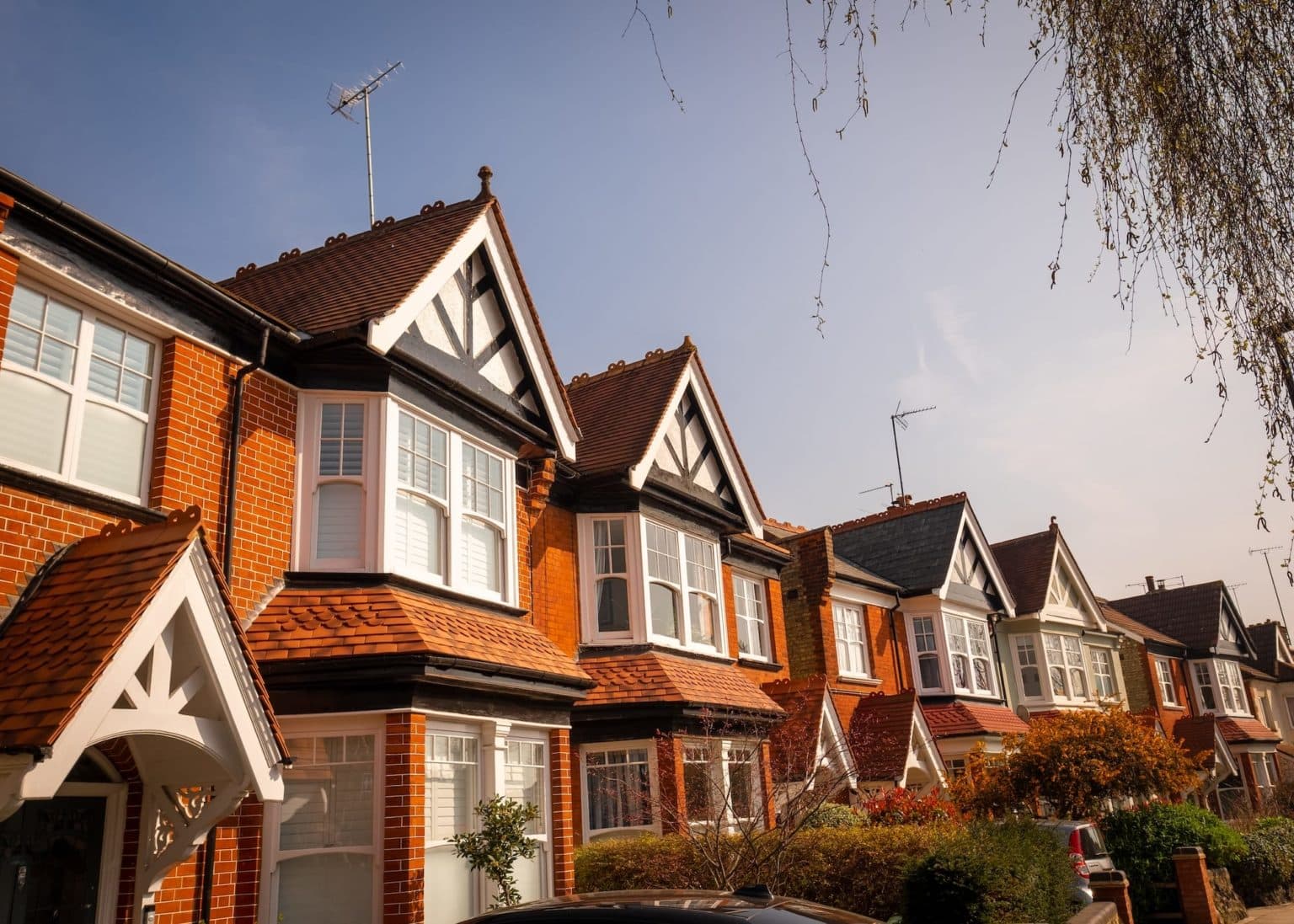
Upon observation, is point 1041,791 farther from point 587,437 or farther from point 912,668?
point 587,437

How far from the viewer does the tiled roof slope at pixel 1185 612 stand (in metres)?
41.9

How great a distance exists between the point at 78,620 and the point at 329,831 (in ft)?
11.7

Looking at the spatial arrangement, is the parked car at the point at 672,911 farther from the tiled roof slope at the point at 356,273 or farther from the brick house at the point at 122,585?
the tiled roof slope at the point at 356,273

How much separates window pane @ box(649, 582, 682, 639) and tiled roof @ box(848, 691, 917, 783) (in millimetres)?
4841

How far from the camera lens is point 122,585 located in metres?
7.52

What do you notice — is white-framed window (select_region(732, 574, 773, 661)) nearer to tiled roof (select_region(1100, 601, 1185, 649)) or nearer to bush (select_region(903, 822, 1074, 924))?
bush (select_region(903, 822, 1074, 924))

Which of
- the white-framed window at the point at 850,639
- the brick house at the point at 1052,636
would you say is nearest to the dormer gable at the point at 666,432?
the white-framed window at the point at 850,639

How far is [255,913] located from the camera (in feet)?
30.3

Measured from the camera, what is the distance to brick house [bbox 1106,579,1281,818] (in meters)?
36.2

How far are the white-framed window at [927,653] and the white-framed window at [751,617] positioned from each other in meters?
7.18

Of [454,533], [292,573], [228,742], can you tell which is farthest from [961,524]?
[228,742]

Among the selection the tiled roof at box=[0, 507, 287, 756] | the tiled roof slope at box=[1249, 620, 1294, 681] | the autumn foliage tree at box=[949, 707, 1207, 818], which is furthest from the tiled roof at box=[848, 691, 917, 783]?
the tiled roof slope at box=[1249, 620, 1294, 681]

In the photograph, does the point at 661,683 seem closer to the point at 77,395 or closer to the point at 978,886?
the point at 978,886

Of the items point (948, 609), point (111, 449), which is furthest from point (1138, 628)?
point (111, 449)
